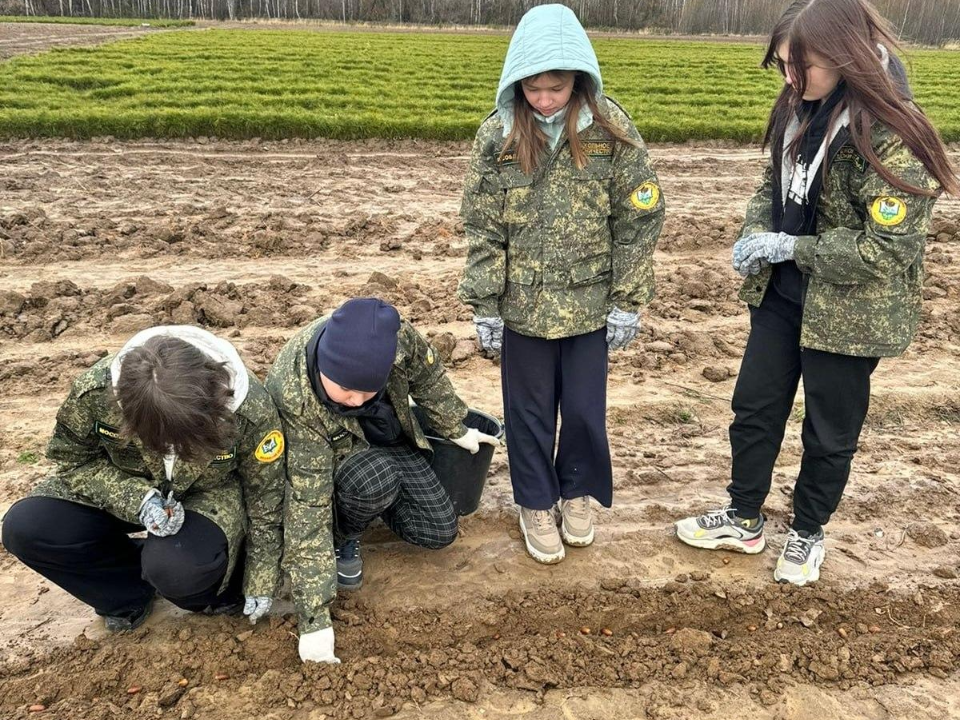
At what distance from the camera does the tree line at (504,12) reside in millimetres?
27891

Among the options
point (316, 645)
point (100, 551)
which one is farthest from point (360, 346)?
point (100, 551)

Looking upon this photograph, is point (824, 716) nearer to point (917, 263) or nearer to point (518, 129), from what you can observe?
point (917, 263)

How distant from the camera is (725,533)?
3020mm

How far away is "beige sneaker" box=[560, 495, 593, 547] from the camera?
9.93ft

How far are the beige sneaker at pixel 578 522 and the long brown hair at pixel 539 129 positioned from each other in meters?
1.30

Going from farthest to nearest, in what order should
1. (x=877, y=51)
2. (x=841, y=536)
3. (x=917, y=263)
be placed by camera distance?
(x=841, y=536) < (x=917, y=263) < (x=877, y=51)

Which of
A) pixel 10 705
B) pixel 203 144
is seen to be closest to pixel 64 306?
pixel 10 705

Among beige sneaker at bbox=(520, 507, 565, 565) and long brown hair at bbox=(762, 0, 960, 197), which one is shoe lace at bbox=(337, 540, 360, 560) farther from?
long brown hair at bbox=(762, 0, 960, 197)

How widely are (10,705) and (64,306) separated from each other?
299cm

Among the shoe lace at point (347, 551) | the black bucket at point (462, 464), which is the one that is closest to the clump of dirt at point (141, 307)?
the black bucket at point (462, 464)

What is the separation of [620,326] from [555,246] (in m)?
0.36

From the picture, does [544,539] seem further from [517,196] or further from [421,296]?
[421,296]

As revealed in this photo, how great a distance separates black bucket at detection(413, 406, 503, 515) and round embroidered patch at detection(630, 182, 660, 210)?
3.32 feet

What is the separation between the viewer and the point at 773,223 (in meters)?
2.60
